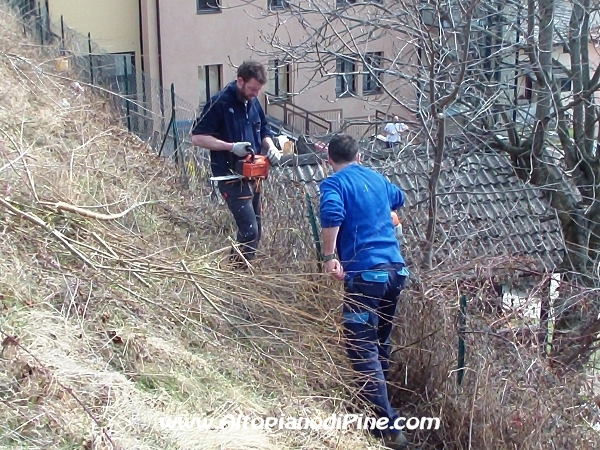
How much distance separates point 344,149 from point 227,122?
1274 millimetres

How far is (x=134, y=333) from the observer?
4.06m

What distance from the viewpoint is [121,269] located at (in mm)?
4223

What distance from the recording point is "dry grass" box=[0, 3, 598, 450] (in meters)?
3.55

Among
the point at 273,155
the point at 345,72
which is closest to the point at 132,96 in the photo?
the point at 345,72

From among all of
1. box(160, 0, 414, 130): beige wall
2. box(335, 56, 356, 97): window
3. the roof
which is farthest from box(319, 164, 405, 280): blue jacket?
box(160, 0, 414, 130): beige wall

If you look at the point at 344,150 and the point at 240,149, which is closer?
the point at 344,150

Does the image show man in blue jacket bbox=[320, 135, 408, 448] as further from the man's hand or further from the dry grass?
the dry grass

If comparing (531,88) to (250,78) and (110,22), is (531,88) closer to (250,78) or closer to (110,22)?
(250,78)

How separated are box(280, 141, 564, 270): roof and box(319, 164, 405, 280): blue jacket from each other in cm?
259

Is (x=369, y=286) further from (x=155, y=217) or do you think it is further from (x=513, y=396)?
(x=155, y=217)

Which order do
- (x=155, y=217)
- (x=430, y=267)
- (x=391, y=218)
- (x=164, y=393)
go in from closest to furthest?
(x=164, y=393) → (x=391, y=218) → (x=430, y=267) → (x=155, y=217)

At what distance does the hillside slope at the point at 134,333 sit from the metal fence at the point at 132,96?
1.94 m

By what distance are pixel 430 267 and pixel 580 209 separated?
4.01 m

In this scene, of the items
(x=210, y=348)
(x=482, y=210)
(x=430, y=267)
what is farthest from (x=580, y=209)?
(x=210, y=348)
